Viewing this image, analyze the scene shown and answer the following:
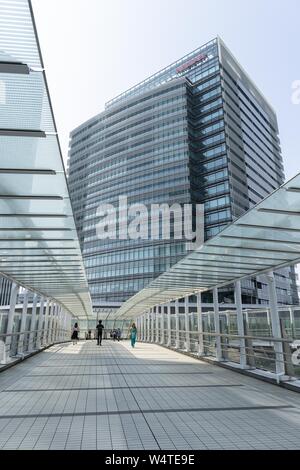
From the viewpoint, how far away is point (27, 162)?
4.01m

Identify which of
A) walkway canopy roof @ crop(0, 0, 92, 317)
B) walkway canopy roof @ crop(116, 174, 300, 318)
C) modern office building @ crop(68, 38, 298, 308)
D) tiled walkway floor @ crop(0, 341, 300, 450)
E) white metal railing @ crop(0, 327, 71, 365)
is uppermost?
modern office building @ crop(68, 38, 298, 308)

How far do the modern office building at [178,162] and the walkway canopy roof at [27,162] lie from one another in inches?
2238

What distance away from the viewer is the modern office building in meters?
70.4

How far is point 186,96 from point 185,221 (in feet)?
103

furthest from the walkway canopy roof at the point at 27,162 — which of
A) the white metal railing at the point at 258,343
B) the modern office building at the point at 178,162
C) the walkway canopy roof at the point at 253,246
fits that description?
the modern office building at the point at 178,162

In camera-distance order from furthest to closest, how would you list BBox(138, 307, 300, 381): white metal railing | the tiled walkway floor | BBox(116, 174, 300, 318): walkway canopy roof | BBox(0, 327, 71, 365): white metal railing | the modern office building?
the modern office building
BBox(0, 327, 71, 365): white metal railing
BBox(138, 307, 300, 381): white metal railing
BBox(116, 174, 300, 318): walkway canopy roof
the tiled walkway floor

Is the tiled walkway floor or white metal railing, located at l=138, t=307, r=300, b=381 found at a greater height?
white metal railing, located at l=138, t=307, r=300, b=381

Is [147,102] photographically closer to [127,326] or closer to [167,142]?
[167,142]

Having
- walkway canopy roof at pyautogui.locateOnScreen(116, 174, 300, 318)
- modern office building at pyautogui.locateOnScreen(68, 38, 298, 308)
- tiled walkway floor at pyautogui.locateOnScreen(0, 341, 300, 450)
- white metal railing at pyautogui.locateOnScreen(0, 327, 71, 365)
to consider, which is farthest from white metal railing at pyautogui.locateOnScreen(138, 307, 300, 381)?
modern office building at pyautogui.locateOnScreen(68, 38, 298, 308)

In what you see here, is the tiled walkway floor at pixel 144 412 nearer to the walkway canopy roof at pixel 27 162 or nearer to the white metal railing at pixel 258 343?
the white metal railing at pixel 258 343

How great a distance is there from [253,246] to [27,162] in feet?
15.4

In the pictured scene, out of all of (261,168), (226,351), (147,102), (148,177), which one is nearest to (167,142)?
(148,177)

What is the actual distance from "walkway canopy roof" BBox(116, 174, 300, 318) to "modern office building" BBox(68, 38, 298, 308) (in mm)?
53796

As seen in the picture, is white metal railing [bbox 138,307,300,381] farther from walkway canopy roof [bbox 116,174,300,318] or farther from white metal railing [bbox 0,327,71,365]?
white metal railing [bbox 0,327,71,365]
